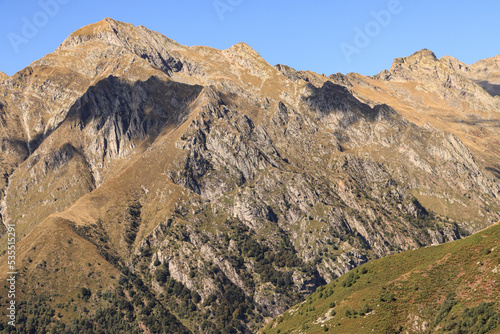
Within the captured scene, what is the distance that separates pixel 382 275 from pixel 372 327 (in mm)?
31575

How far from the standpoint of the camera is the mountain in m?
103

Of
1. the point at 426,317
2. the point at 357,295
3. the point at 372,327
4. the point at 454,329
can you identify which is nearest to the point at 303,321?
the point at 357,295

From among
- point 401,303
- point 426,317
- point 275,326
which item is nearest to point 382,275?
point 401,303

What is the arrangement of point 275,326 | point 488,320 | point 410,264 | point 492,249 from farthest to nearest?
point 275,326 → point 410,264 → point 492,249 → point 488,320

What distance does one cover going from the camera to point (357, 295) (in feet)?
441

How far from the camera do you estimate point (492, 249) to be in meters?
119

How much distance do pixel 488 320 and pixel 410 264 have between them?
48.2m

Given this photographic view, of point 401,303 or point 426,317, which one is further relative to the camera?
point 401,303

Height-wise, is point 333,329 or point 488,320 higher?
point 333,329

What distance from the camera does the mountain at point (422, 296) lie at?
102750mm

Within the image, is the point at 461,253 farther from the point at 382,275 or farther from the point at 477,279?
the point at 382,275

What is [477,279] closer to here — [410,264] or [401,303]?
[401,303]

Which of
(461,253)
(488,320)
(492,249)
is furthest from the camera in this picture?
(461,253)

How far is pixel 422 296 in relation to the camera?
11694 centimetres
